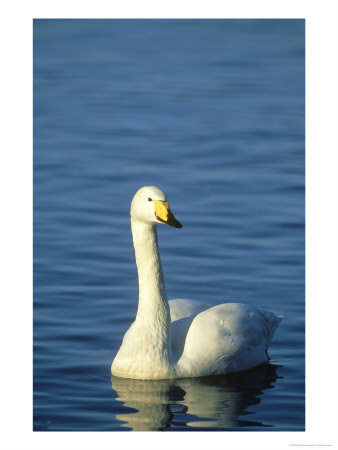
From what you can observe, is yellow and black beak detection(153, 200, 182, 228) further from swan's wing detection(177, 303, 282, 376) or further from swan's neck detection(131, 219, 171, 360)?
swan's wing detection(177, 303, 282, 376)

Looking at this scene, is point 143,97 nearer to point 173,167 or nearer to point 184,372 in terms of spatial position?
point 173,167

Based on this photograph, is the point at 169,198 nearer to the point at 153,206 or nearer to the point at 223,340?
the point at 223,340

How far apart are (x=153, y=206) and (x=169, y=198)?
5373mm

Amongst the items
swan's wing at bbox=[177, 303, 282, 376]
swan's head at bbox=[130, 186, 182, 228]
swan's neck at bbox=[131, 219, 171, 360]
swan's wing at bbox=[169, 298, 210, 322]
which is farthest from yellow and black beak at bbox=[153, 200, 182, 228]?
swan's wing at bbox=[169, 298, 210, 322]

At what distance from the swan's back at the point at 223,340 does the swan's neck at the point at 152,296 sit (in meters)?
0.22

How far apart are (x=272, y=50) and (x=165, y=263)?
11.7 meters

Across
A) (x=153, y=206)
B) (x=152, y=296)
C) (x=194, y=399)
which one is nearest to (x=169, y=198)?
(x=152, y=296)

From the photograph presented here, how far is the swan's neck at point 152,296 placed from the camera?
916 cm

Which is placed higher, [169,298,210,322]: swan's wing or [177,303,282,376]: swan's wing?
[169,298,210,322]: swan's wing

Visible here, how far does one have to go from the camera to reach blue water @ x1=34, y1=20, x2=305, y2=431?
887cm

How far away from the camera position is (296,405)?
341 inches

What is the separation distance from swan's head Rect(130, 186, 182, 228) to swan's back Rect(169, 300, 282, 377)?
1145mm

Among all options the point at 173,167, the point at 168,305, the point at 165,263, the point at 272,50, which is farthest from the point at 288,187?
the point at 272,50

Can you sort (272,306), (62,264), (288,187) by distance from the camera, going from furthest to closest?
(288,187)
(62,264)
(272,306)
